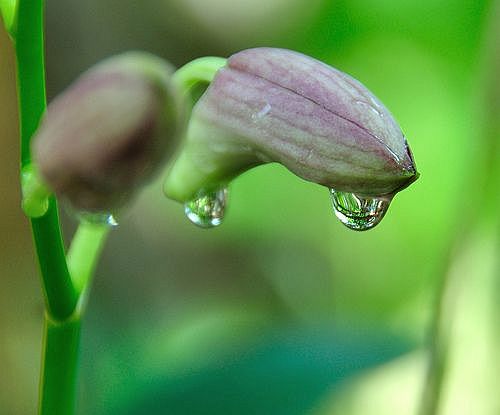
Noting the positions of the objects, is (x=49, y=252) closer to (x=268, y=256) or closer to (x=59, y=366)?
(x=59, y=366)

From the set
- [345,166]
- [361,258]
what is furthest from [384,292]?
[345,166]

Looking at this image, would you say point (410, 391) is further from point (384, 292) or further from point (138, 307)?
point (138, 307)

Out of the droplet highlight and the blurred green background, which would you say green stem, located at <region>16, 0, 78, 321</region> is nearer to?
the droplet highlight

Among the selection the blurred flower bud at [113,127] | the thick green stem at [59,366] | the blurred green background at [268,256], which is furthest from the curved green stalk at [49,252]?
the blurred green background at [268,256]

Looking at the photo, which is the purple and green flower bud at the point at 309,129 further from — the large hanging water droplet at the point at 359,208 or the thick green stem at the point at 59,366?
the thick green stem at the point at 59,366

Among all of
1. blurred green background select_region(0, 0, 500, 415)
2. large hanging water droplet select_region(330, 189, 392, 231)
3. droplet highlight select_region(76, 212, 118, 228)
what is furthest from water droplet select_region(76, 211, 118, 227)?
blurred green background select_region(0, 0, 500, 415)

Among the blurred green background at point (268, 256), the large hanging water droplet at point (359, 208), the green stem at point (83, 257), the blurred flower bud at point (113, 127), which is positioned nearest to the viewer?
the blurred flower bud at point (113, 127)
